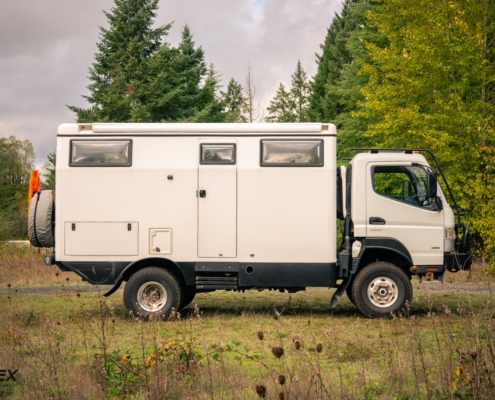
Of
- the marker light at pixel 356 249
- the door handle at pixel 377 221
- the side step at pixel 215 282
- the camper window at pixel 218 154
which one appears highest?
the camper window at pixel 218 154

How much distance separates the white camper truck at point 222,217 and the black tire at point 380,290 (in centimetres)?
2

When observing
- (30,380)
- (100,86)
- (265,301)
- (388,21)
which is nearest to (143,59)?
(100,86)

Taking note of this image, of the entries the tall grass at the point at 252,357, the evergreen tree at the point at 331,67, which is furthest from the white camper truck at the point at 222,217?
the evergreen tree at the point at 331,67

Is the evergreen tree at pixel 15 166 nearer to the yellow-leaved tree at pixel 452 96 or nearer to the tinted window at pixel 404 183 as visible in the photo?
the yellow-leaved tree at pixel 452 96

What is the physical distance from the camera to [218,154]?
1080 cm

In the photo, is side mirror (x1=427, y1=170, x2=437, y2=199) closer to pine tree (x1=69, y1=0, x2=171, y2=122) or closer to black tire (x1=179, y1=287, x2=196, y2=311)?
black tire (x1=179, y1=287, x2=196, y2=311)

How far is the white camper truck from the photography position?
10.7 meters

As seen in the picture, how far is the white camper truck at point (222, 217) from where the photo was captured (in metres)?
10.7

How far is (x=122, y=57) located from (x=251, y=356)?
30.8 meters

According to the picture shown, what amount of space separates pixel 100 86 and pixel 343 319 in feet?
93.3

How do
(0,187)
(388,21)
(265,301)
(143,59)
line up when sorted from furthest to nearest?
1. (0,187)
2. (143,59)
3. (388,21)
4. (265,301)

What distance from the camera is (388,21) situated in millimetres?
22547

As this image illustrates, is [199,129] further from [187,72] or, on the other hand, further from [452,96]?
[187,72]

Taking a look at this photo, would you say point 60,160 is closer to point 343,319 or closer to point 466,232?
point 343,319
